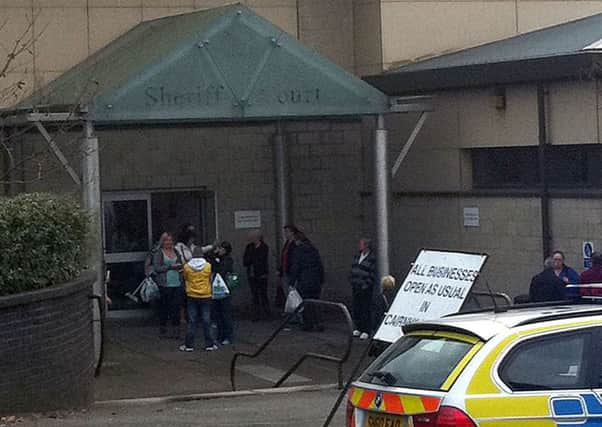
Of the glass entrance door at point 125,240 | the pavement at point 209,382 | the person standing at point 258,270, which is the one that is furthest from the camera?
the glass entrance door at point 125,240

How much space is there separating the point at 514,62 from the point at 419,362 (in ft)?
38.9

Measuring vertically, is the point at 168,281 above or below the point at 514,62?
below

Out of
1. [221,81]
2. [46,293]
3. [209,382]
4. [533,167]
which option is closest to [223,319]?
A: [209,382]

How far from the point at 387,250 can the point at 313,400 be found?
6125 millimetres

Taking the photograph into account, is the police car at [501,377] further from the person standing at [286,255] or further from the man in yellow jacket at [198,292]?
the person standing at [286,255]

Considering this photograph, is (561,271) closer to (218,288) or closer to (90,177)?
(218,288)

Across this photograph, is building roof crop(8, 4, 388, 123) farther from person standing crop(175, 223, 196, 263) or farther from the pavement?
the pavement

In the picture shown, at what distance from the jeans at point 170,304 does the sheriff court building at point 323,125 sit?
1464mm

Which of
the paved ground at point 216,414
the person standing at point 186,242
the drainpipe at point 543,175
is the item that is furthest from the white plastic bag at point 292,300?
the paved ground at point 216,414

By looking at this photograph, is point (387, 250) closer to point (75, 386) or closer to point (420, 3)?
point (420, 3)

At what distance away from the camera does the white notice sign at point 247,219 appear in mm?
24156

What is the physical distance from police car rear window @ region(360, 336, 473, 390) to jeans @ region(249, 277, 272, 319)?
47.4 ft

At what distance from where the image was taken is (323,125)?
81.4ft

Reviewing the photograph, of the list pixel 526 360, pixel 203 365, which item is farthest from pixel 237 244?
pixel 526 360
